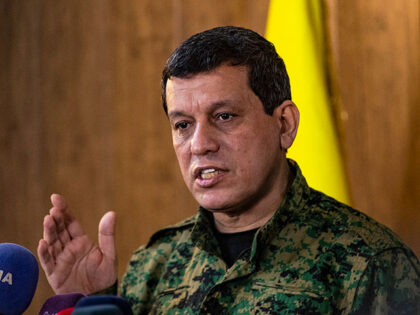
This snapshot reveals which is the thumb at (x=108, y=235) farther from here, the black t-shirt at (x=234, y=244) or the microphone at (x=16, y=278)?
the microphone at (x=16, y=278)

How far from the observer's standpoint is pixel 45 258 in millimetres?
1264

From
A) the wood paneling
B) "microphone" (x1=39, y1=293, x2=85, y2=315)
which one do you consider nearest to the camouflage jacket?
"microphone" (x1=39, y1=293, x2=85, y2=315)

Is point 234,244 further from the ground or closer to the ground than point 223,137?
closer to the ground

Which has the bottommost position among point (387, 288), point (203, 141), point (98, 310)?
point (387, 288)

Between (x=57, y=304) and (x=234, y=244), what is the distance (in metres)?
0.50

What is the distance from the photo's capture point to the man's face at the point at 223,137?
1187mm

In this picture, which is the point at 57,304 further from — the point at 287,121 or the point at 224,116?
the point at 287,121

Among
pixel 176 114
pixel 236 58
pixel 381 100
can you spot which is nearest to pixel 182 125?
pixel 176 114

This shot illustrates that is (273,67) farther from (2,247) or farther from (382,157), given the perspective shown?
(382,157)

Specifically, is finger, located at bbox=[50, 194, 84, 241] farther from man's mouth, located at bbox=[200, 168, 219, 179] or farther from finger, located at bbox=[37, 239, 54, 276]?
man's mouth, located at bbox=[200, 168, 219, 179]

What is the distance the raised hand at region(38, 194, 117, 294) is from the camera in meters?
1.28

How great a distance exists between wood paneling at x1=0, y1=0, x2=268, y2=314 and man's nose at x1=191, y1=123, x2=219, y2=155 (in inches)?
43.5

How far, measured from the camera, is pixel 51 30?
7.88 ft

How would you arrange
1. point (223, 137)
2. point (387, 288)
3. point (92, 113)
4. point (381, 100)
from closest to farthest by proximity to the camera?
1. point (387, 288)
2. point (223, 137)
3. point (381, 100)
4. point (92, 113)
